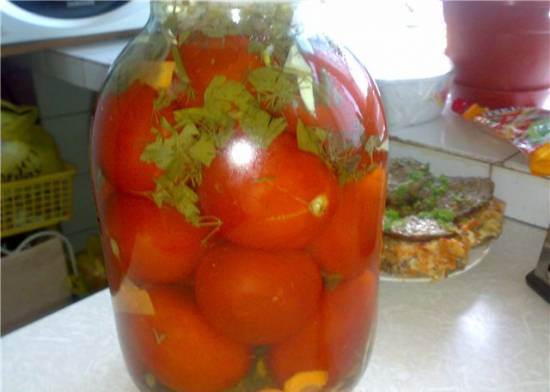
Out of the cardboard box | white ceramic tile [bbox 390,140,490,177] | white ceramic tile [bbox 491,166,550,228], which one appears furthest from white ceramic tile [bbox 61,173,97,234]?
white ceramic tile [bbox 491,166,550,228]

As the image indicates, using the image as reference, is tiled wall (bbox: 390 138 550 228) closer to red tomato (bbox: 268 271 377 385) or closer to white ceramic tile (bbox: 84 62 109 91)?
red tomato (bbox: 268 271 377 385)

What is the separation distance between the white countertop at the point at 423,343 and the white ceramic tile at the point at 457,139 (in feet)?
0.57

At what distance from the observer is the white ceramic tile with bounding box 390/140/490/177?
2.44 feet

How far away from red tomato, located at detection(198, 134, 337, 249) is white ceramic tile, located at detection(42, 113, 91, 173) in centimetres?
107

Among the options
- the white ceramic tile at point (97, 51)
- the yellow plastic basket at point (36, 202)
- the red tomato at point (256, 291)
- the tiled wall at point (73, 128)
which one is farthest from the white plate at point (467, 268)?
the tiled wall at point (73, 128)

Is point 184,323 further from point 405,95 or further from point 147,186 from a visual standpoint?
point 405,95

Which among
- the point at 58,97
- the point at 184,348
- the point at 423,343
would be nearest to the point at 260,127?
the point at 184,348

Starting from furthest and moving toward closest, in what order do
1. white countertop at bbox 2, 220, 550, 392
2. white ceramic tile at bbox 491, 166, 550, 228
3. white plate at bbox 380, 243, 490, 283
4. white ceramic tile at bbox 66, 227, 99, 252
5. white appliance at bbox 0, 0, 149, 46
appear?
1. white ceramic tile at bbox 66, 227, 99, 252
2. white appliance at bbox 0, 0, 149, 46
3. white ceramic tile at bbox 491, 166, 550, 228
4. white plate at bbox 380, 243, 490, 283
5. white countertop at bbox 2, 220, 550, 392

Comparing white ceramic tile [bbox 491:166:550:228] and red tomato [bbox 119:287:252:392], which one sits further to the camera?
white ceramic tile [bbox 491:166:550:228]

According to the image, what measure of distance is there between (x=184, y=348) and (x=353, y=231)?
0.13 meters

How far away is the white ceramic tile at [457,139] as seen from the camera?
2.46ft

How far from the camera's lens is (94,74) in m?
1.03

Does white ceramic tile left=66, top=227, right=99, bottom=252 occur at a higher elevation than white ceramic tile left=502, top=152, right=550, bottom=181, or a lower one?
lower

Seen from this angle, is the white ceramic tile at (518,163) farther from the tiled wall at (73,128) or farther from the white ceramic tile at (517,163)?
the tiled wall at (73,128)
